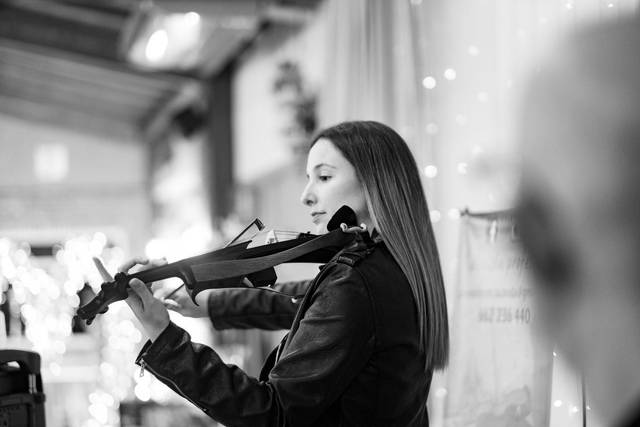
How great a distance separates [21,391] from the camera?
5.27ft

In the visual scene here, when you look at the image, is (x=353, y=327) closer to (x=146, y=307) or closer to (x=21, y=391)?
(x=146, y=307)

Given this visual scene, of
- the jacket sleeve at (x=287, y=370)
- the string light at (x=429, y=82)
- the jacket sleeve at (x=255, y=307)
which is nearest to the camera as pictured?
the jacket sleeve at (x=287, y=370)

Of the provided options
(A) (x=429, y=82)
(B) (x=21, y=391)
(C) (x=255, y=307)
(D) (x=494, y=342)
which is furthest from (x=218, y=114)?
(B) (x=21, y=391)

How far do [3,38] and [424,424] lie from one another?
8.03 m

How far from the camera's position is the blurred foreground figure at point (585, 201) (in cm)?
63

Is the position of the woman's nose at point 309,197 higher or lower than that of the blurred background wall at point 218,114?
lower

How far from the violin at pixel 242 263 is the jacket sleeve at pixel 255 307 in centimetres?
39

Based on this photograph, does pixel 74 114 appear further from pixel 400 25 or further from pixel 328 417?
pixel 328 417

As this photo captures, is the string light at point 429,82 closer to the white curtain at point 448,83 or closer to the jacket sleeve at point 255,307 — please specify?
the white curtain at point 448,83

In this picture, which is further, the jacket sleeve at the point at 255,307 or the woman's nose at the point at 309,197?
the jacket sleeve at the point at 255,307

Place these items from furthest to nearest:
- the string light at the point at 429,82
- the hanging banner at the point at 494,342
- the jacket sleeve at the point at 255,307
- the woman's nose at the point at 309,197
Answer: the string light at the point at 429,82
the hanging banner at the point at 494,342
the jacket sleeve at the point at 255,307
the woman's nose at the point at 309,197

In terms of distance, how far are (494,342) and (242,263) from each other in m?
1.21

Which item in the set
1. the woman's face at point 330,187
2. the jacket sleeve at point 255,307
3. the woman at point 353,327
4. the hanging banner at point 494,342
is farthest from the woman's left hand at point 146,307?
the hanging banner at point 494,342

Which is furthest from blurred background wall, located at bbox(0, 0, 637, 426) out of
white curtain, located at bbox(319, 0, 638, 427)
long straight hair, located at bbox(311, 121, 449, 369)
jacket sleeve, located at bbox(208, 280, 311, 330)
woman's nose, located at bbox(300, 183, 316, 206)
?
woman's nose, located at bbox(300, 183, 316, 206)
